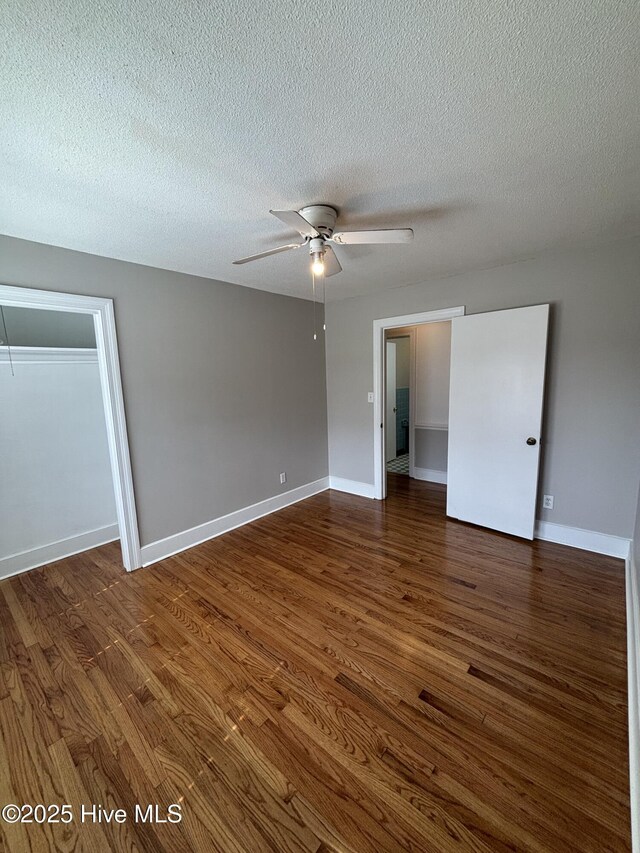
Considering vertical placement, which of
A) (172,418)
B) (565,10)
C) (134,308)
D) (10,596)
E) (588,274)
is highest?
(565,10)

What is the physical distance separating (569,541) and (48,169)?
4.23 metres

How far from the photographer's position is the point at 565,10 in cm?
85

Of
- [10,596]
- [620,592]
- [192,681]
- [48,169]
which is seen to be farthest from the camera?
[10,596]

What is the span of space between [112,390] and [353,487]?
294 cm

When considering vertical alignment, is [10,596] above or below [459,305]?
below

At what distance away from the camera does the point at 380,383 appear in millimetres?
3842

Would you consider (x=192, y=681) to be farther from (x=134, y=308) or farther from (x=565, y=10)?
(x=565, y=10)

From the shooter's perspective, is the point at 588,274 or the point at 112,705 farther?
the point at 588,274

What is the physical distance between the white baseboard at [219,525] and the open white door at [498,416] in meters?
1.81

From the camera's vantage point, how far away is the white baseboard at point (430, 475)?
15.3ft

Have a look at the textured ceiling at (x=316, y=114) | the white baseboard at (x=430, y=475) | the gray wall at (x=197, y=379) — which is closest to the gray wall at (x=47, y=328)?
the gray wall at (x=197, y=379)

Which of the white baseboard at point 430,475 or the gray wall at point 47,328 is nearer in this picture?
the gray wall at point 47,328

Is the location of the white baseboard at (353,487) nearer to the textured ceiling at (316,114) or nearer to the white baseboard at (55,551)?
the white baseboard at (55,551)

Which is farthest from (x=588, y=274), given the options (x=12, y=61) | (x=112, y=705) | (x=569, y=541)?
(x=112, y=705)
